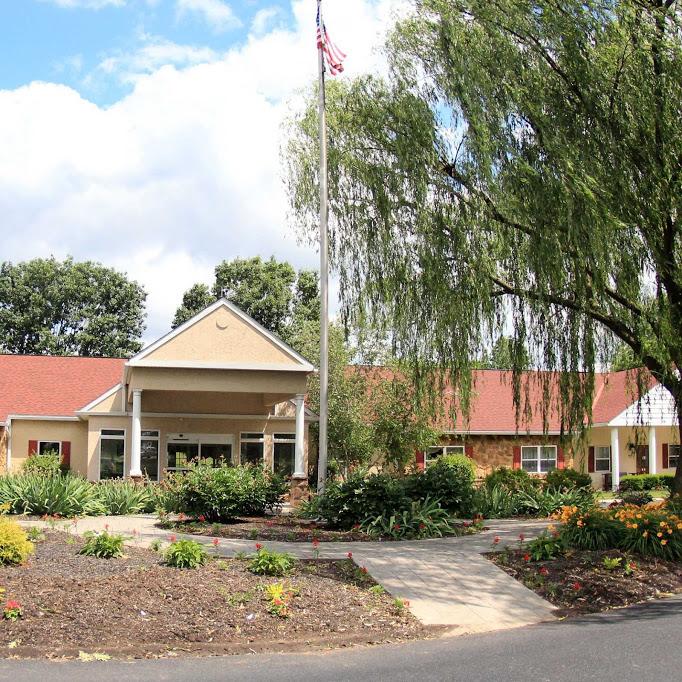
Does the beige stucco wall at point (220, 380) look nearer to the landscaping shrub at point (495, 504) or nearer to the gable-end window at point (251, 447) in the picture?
the gable-end window at point (251, 447)

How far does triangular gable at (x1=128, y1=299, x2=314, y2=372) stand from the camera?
72.5 feet

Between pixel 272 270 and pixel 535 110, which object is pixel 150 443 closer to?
pixel 535 110

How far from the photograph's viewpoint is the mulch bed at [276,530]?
1431 centimetres

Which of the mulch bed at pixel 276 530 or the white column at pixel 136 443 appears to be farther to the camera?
the white column at pixel 136 443

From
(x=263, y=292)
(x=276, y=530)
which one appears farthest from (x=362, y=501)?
(x=263, y=292)

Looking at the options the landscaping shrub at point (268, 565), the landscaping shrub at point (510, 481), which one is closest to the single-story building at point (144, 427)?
the landscaping shrub at point (510, 481)

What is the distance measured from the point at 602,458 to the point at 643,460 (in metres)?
1.69

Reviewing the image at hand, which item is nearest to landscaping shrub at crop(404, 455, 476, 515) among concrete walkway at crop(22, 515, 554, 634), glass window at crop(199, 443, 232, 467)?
concrete walkway at crop(22, 515, 554, 634)

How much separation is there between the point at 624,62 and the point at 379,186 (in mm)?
4672

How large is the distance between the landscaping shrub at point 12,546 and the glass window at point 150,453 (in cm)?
1671

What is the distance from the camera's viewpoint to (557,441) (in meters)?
28.8

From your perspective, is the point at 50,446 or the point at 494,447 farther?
the point at 494,447

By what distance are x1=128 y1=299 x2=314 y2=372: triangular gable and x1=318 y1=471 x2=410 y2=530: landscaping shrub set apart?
6642mm

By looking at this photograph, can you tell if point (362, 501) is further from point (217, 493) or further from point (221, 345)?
point (221, 345)
